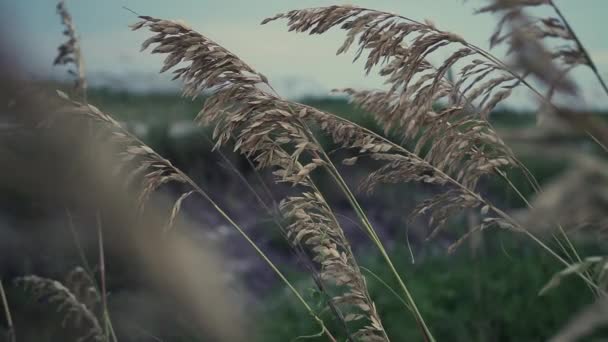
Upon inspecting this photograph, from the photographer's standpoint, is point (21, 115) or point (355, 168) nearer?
point (21, 115)

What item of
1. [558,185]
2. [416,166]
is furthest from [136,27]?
[558,185]

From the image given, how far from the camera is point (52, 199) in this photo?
3.26 meters

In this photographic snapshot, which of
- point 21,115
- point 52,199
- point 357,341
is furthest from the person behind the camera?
point 52,199

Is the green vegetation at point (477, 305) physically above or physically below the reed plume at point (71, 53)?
below

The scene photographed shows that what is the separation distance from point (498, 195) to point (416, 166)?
4652 mm

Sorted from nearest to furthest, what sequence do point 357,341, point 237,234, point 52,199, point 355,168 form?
1. point 357,341
2. point 52,199
3. point 237,234
4. point 355,168

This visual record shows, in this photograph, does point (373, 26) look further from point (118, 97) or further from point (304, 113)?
point (118, 97)

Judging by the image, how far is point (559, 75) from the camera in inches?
34.0

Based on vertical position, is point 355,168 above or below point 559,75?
below

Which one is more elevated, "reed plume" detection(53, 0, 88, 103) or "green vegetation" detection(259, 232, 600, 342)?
"reed plume" detection(53, 0, 88, 103)

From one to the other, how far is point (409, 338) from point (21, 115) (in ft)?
5.54

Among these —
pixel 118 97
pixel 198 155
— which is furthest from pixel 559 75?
pixel 118 97

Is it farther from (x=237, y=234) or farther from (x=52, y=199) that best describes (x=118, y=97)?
(x=52, y=199)

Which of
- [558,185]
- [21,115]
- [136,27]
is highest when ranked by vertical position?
[558,185]
